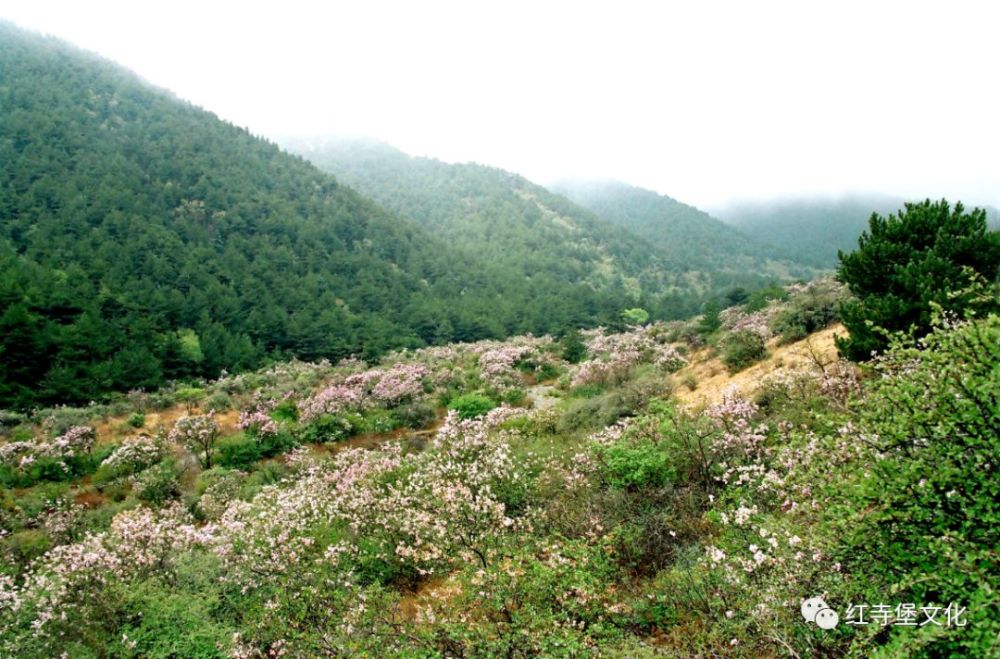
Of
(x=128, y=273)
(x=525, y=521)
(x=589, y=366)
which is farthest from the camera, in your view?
(x=128, y=273)

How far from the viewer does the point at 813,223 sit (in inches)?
6772

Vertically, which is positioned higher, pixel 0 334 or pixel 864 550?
pixel 864 550

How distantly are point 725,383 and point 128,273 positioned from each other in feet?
146

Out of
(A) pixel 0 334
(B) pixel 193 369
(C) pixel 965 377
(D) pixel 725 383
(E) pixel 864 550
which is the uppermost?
(C) pixel 965 377

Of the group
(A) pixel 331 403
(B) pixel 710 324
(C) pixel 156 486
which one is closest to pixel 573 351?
(B) pixel 710 324

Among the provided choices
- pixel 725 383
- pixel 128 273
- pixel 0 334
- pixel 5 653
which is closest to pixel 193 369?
pixel 0 334

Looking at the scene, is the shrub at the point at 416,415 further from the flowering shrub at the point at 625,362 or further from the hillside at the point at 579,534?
the flowering shrub at the point at 625,362

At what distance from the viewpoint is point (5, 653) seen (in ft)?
21.2

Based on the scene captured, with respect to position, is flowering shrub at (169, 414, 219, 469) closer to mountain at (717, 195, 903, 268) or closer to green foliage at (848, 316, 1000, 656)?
green foliage at (848, 316, 1000, 656)

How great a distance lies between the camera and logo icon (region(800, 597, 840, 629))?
12.5ft

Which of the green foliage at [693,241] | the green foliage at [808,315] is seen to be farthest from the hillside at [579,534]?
the green foliage at [693,241]

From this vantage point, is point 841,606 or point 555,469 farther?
point 555,469

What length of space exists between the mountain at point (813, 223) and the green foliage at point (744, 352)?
135552 mm

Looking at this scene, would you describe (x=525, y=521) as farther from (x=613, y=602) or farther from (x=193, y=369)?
(x=193, y=369)
